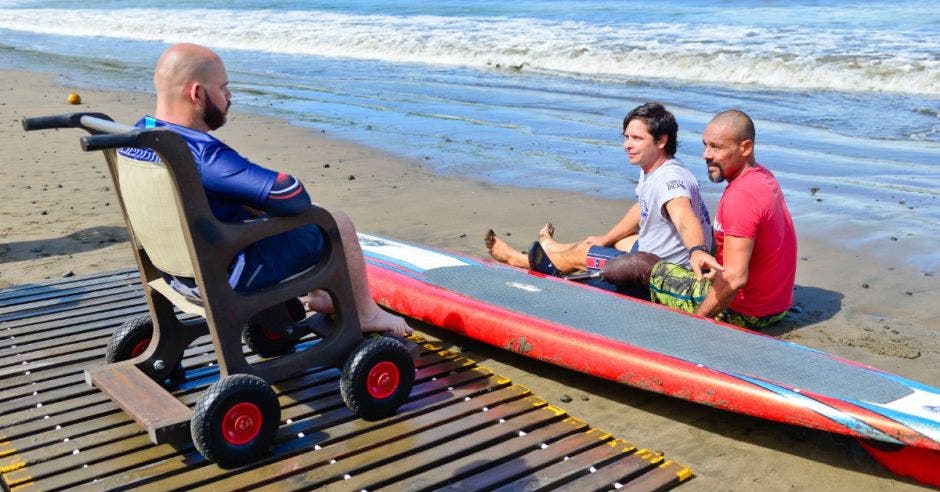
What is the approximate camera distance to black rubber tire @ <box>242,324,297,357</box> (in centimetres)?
443

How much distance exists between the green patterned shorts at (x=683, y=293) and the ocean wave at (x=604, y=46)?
1062 cm

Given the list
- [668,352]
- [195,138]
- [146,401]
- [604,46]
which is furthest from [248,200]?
[604,46]

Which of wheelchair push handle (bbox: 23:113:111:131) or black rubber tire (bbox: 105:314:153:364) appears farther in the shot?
black rubber tire (bbox: 105:314:153:364)

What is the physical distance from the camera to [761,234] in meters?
4.72

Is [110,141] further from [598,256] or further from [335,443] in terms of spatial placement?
[598,256]

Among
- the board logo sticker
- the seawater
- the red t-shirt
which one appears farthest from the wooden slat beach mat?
the seawater

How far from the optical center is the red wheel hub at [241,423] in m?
3.37

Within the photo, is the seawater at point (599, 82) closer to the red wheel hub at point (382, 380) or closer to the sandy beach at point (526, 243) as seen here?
the sandy beach at point (526, 243)

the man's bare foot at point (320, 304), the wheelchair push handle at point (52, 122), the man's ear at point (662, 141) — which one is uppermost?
the wheelchair push handle at point (52, 122)

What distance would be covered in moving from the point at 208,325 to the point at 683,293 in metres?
2.56

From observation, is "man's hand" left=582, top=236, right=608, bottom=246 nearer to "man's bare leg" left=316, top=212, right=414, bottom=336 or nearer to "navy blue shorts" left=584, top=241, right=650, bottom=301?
"navy blue shorts" left=584, top=241, right=650, bottom=301

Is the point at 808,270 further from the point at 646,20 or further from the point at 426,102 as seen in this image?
the point at 646,20

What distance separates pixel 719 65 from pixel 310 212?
14.4m

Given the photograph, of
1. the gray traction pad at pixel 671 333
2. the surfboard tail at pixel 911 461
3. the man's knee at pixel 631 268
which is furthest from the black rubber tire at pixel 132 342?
the surfboard tail at pixel 911 461
